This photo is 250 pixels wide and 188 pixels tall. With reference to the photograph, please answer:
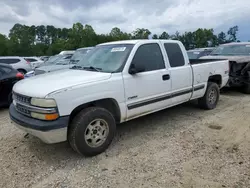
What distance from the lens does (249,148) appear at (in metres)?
3.66

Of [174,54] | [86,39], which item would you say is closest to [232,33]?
[86,39]

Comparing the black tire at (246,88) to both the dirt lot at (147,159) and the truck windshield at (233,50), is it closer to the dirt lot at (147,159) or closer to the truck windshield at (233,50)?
the truck windshield at (233,50)

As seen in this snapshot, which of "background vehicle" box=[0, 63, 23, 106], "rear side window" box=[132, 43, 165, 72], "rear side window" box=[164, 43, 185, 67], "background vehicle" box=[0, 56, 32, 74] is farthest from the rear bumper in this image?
"background vehicle" box=[0, 56, 32, 74]

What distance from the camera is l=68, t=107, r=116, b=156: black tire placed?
3.27 m

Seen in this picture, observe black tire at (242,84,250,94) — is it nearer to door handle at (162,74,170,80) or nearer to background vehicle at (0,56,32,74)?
door handle at (162,74,170,80)

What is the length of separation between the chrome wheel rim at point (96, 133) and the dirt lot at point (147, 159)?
0.24 metres

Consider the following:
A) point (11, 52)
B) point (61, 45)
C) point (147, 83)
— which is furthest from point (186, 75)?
point (61, 45)

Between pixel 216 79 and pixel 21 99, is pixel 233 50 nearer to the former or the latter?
pixel 216 79

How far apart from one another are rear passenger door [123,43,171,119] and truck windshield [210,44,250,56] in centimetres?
535

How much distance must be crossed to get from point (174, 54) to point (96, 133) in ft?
8.24

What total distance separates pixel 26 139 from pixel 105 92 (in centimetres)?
196

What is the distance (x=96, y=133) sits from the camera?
3525 mm

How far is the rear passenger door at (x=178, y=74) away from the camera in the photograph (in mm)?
4656

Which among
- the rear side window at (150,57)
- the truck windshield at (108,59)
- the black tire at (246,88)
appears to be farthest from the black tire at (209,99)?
the truck windshield at (108,59)
